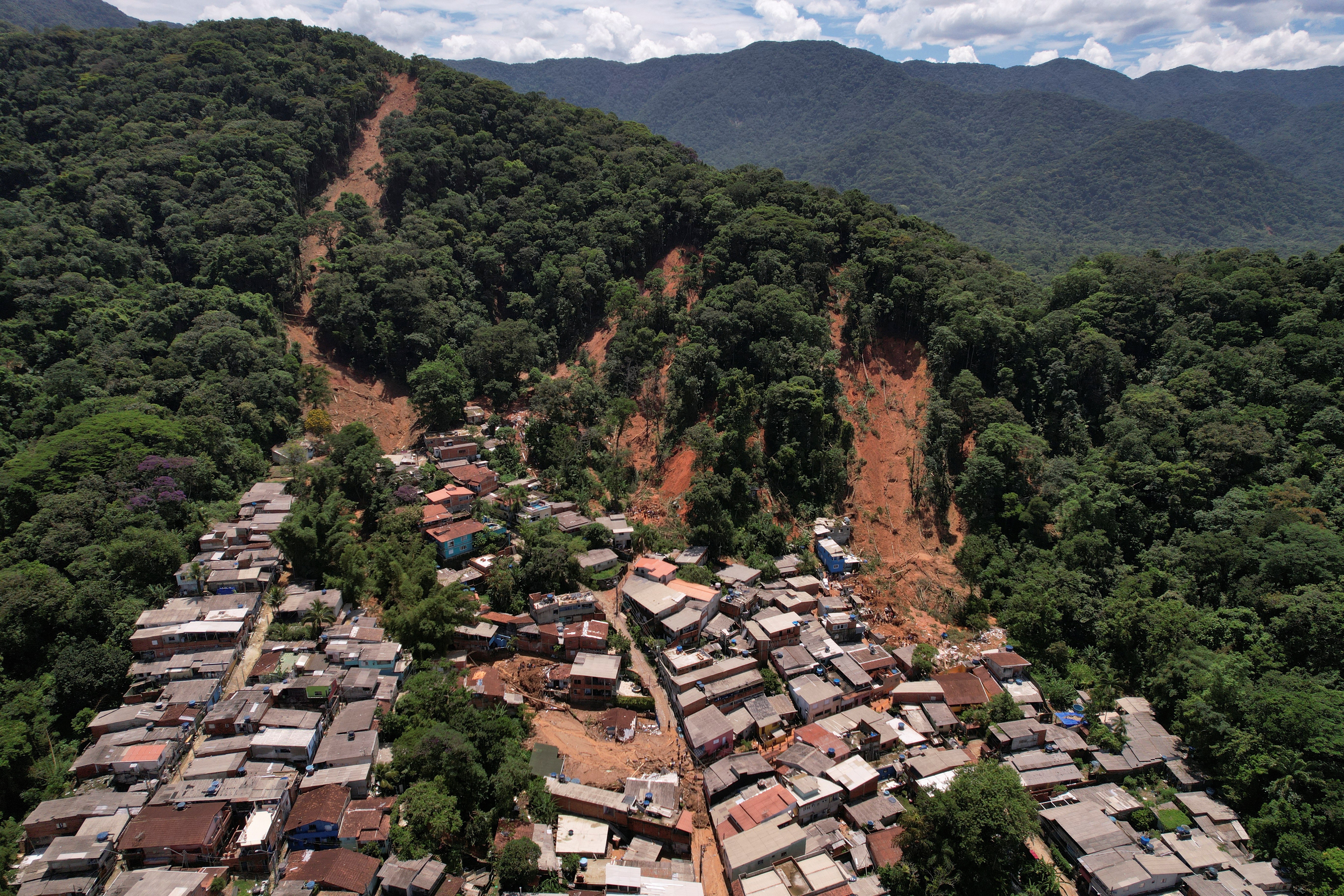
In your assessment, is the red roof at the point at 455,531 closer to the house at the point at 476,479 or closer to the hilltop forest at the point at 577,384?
the hilltop forest at the point at 577,384

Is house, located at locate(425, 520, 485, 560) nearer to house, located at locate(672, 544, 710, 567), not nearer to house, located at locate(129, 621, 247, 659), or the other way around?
house, located at locate(129, 621, 247, 659)

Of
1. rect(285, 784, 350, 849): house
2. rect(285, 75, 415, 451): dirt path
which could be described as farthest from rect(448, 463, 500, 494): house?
rect(285, 784, 350, 849): house

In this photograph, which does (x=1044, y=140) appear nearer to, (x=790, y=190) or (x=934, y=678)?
(x=790, y=190)

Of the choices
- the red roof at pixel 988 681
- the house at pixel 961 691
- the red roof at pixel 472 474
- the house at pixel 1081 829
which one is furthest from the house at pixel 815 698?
the red roof at pixel 472 474

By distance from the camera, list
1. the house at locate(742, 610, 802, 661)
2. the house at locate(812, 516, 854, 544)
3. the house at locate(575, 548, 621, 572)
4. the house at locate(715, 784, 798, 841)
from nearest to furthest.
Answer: the house at locate(715, 784, 798, 841), the house at locate(742, 610, 802, 661), the house at locate(575, 548, 621, 572), the house at locate(812, 516, 854, 544)

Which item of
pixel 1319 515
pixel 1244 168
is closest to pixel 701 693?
pixel 1319 515
